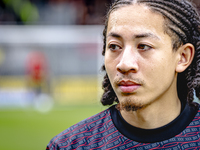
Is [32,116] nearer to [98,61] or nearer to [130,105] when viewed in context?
[98,61]

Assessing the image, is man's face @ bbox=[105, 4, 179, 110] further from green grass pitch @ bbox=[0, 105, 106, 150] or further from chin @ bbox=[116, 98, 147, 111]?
green grass pitch @ bbox=[0, 105, 106, 150]

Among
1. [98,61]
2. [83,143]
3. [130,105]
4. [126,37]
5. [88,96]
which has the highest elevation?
[98,61]

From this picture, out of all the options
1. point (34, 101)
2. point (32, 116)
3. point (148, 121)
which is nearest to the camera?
point (148, 121)

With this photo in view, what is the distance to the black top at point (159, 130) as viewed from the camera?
1652 mm

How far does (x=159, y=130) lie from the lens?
1668mm

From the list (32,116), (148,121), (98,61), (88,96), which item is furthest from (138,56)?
(98,61)

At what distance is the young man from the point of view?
5.30 ft

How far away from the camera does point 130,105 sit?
5.36 ft

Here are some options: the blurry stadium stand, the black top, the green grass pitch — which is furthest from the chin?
the blurry stadium stand

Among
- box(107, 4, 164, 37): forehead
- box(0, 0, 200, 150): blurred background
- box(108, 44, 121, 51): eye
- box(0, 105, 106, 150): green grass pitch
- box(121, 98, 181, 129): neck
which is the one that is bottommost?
box(121, 98, 181, 129): neck

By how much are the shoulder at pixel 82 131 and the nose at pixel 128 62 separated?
0.41m

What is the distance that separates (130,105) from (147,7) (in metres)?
0.57

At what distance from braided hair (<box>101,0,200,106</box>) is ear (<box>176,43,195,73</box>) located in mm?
36

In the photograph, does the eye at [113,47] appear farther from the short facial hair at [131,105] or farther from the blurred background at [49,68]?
the blurred background at [49,68]
